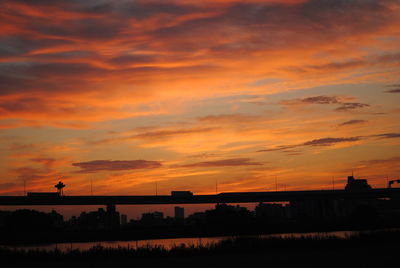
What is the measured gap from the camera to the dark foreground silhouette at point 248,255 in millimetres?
38781

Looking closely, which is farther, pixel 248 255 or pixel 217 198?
pixel 217 198

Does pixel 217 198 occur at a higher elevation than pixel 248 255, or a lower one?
higher

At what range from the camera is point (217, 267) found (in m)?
36.7

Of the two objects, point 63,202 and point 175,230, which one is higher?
point 63,202

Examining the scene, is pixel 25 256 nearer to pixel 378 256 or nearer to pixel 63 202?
pixel 378 256

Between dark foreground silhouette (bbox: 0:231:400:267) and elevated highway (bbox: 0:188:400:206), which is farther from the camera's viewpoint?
elevated highway (bbox: 0:188:400:206)

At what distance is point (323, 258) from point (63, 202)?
11805 cm

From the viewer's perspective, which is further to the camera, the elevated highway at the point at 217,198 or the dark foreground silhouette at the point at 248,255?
the elevated highway at the point at 217,198

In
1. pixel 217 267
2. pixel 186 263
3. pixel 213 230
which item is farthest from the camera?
pixel 213 230

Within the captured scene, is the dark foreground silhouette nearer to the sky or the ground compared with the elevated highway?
nearer to the ground

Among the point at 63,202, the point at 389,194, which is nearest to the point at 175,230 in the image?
the point at 63,202

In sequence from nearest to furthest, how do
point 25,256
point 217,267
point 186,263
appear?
point 217,267
point 186,263
point 25,256

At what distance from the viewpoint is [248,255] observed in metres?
44.8

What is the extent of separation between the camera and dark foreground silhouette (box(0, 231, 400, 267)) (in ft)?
127
